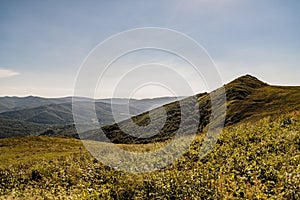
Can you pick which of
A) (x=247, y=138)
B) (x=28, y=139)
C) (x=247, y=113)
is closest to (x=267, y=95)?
(x=247, y=113)

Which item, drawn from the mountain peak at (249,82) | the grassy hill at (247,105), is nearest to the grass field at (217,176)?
the grassy hill at (247,105)

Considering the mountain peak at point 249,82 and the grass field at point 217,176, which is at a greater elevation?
the mountain peak at point 249,82

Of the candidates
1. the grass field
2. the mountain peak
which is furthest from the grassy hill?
the grass field

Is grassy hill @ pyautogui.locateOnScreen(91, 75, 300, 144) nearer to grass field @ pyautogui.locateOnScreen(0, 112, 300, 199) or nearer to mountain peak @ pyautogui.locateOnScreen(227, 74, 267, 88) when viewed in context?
mountain peak @ pyautogui.locateOnScreen(227, 74, 267, 88)

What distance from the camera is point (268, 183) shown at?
10531 mm

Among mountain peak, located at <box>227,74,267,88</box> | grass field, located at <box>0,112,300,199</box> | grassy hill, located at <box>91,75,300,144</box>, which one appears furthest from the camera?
mountain peak, located at <box>227,74,267,88</box>

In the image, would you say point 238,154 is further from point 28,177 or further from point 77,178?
point 28,177

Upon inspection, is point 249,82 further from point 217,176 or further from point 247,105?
point 217,176

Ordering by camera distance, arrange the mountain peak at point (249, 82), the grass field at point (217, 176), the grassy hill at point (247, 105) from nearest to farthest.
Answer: the grass field at point (217, 176)
the grassy hill at point (247, 105)
the mountain peak at point (249, 82)

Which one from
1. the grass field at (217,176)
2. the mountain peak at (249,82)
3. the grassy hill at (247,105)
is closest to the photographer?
the grass field at (217,176)

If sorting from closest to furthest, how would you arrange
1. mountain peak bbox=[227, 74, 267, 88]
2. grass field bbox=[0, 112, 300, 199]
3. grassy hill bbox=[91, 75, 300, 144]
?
grass field bbox=[0, 112, 300, 199] → grassy hill bbox=[91, 75, 300, 144] → mountain peak bbox=[227, 74, 267, 88]

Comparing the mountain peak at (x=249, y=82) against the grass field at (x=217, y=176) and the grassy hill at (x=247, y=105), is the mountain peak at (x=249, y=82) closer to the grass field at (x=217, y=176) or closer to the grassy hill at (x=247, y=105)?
the grassy hill at (x=247, y=105)

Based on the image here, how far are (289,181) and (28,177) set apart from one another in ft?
68.6

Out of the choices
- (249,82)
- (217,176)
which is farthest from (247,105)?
(217,176)
